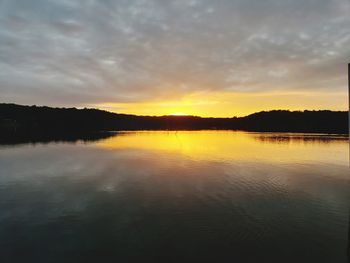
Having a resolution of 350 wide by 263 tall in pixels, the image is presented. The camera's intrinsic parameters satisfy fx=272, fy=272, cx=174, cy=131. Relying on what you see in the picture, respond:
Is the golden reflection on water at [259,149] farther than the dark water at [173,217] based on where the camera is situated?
Yes

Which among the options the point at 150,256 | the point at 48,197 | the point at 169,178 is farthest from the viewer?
the point at 169,178

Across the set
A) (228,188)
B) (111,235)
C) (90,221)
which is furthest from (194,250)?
(228,188)

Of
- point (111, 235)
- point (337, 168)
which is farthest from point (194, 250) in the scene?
point (337, 168)

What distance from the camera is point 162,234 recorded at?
18.5 metres

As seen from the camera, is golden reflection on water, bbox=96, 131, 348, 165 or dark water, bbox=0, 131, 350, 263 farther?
golden reflection on water, bbox=96, 131, 348, 165

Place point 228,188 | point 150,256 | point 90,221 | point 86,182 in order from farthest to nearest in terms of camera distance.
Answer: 1. point 86,182
2. point 228,188
3. point 90,221
4. point 150,256

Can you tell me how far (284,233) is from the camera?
18.8m

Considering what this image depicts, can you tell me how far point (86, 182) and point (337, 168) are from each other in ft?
134

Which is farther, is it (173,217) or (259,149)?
(259,149)

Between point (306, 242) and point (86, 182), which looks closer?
point (306, 242)

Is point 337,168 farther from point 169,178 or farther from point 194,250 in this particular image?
point 194,250

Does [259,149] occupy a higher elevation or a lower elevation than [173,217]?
higher

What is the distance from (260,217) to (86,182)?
73.6 feet

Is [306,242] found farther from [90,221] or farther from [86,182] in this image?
[86,182]
